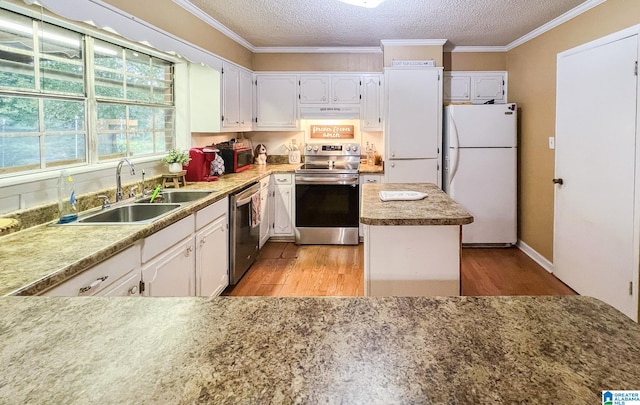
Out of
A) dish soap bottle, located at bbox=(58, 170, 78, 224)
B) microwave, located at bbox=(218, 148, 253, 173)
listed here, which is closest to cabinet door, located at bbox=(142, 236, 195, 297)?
dish soap bottle, located at bbox=(58, 170, 78, 224)

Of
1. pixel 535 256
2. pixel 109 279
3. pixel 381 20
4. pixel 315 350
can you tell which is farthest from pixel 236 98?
pixel 315 350

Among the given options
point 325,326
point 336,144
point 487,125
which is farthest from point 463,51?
point 325,326

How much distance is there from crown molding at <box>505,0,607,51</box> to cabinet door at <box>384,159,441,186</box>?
5.19 ft

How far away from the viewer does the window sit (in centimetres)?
216

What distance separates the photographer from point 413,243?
7.18 ft

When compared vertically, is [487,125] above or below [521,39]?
below

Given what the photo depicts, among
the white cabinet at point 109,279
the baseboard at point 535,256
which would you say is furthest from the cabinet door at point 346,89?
the white cabinet at point 109,279

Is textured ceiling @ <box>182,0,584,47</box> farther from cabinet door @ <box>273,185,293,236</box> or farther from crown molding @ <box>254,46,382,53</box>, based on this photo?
cabinet door @ <box>273,185,293,236</box>

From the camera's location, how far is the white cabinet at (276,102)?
5.28m

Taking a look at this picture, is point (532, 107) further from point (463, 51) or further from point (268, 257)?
point (268, 257)

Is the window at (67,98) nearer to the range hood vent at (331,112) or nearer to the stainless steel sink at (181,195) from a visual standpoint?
the stainless steel sink at (181,195)

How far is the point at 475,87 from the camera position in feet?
17.2

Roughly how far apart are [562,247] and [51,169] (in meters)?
3.89

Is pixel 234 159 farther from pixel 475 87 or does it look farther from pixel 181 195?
pixel 475 87
